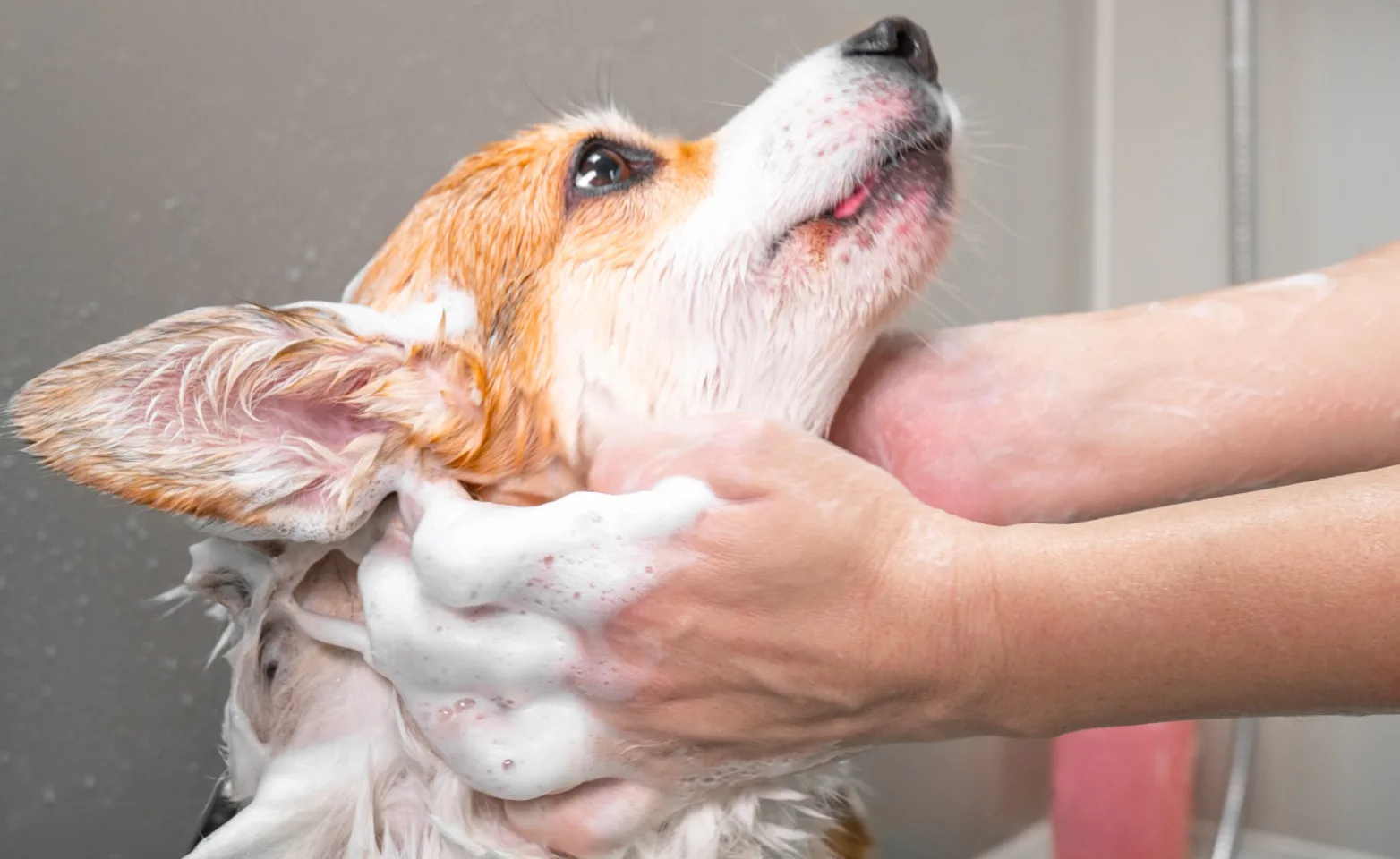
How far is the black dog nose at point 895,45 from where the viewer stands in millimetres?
740

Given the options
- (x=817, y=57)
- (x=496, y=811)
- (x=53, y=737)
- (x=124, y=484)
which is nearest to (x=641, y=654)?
(x=496, y=811)

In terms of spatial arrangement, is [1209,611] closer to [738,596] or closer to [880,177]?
[738,596]

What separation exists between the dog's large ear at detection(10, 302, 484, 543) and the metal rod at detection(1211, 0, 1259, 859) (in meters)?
1.28

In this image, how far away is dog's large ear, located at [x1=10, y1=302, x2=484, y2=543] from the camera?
550mm

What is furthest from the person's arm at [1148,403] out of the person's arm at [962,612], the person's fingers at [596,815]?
the person's fingers at [596,815]

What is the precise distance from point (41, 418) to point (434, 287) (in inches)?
10.3

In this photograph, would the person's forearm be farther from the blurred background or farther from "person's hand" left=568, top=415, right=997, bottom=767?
the blurred background

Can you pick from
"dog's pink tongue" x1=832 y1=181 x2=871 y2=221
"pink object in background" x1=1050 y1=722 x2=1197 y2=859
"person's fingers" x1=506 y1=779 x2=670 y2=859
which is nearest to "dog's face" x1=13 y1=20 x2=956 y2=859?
"dog's pink tongue" x1=832 y1=181 x2=871 y2=221

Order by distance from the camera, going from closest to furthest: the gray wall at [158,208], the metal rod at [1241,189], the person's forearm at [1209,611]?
the person's forearm at [1209,611], the gray wall at [158,208], the metal rod at [1241,189]

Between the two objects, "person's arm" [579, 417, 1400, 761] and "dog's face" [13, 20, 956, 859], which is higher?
"dog's face" [13, 20, 956, 859]

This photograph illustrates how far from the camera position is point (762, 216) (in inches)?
27.6

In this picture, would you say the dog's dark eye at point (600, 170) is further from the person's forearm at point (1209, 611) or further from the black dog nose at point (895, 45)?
the person's forearm at point (1209, 611)

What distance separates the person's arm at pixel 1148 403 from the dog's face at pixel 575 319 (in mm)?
164

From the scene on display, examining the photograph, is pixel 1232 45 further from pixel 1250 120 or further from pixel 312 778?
pixel 312 778
